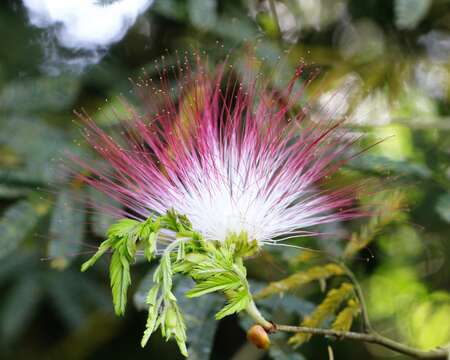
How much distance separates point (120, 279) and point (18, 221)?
91 cm

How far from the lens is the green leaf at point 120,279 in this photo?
115 centimetres

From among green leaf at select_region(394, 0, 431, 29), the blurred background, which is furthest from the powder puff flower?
green leaf at select_region(394, 0, 431, 29)

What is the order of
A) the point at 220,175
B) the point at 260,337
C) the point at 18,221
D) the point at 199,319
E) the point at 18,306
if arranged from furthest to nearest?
the point at 18,306 → the point at 18,221 → the point at 199,319 → the point at 220,175 → the point at 260,337

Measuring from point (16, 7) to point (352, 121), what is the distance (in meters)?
1.75

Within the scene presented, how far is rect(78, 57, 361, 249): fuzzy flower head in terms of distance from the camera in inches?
51.9

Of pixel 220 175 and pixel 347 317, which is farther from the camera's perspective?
pixel 347 317

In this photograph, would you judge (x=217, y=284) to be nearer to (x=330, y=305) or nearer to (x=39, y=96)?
(x=330, y=305)

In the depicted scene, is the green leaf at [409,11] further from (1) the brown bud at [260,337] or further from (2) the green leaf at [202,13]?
(1) the brown bud at [260,337]

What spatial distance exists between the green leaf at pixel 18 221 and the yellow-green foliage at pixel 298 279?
779 millimetres

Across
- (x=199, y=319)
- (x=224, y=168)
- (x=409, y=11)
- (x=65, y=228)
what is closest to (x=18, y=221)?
(x=65, y=228)

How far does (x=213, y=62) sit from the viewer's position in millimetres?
2143

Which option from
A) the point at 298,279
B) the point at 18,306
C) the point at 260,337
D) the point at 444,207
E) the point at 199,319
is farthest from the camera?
the point at 18,306

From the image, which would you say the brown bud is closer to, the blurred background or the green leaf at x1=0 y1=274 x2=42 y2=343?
the blurred background

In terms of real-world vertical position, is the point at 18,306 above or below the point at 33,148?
below
